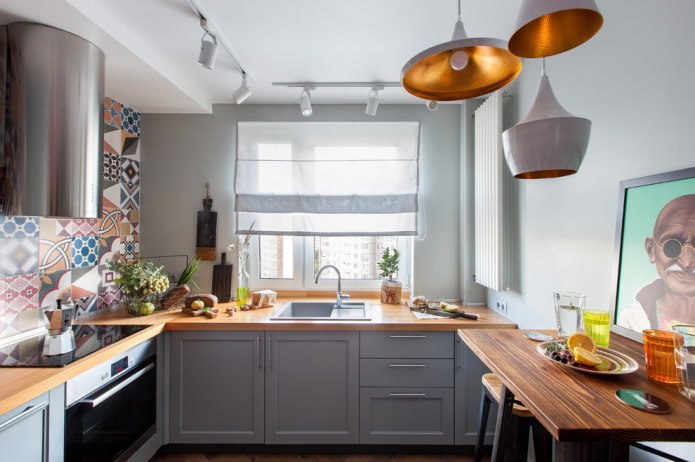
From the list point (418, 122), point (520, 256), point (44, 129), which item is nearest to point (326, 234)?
point (418, 122)

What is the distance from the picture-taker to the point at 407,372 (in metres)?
2.02

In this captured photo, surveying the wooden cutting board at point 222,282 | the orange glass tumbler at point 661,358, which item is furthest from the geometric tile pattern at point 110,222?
the orange glass tumbler at point 661,358

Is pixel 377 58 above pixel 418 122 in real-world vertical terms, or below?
above

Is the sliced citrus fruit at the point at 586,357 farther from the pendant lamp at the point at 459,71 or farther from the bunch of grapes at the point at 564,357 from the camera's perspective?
the pendant lamp at the point at 459,71

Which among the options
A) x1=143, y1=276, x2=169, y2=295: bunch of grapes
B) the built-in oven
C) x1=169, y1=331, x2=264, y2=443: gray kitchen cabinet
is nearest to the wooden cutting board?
x1=143, y1=276, x2=169, y2=295: bunch of grapes

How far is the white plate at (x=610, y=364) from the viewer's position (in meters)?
0.86

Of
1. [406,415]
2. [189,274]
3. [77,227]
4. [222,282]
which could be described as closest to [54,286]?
[77,227]

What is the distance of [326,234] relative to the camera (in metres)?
2.60

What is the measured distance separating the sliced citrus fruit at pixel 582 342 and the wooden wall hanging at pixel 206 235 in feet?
7.94

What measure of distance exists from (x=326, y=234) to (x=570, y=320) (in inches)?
69.5

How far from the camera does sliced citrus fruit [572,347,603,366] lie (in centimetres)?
88

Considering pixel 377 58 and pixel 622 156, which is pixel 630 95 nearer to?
pixel 622 156

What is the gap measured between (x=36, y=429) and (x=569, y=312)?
203cm

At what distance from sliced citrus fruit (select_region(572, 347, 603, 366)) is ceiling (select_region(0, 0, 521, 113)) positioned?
4.97 ft
